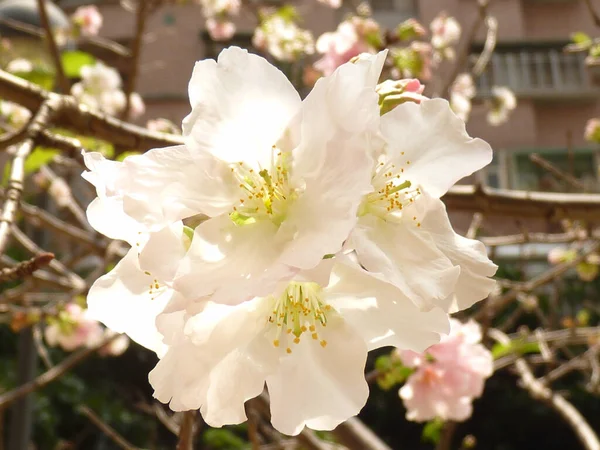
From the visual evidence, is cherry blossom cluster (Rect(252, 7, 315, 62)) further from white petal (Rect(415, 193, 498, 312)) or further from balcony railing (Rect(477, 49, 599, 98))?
balcony railing (Rect(477, 49, 599, 98))

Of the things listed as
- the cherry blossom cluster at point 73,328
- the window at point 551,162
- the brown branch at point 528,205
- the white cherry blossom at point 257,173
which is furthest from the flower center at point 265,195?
the window at point 551,162

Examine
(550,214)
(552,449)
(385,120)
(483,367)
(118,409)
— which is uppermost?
(385,120)

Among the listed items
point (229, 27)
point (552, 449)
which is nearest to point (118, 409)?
point (229, 27)

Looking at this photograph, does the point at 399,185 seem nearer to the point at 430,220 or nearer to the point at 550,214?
the point at 430,220

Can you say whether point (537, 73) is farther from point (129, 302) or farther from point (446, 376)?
point (129, 302)

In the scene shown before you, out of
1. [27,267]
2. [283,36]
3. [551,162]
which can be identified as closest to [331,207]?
[27,267]

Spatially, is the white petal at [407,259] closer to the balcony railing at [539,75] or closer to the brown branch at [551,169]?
the brown branch at [551,169]
